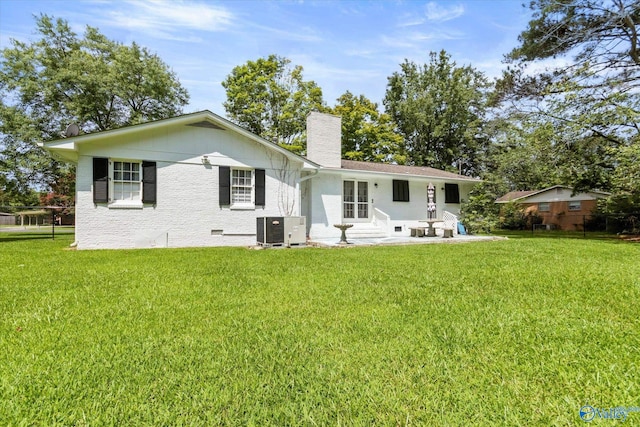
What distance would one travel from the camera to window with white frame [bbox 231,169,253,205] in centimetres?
1151

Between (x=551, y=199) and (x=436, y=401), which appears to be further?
(x=551, y=199)

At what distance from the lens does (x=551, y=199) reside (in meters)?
24.9

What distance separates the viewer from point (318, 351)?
7.97 ft

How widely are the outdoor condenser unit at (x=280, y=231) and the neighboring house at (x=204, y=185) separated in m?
1.46

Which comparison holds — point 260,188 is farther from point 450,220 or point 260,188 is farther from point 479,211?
point 479,211

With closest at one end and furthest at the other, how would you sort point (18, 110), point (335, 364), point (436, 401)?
1. point (436, 401)
2. point (335, 364)
3. point (18, 110)

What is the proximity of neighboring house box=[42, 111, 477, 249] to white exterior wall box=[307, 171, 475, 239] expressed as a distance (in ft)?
0.15

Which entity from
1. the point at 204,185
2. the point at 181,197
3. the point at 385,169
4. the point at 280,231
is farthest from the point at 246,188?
the point at 385,169

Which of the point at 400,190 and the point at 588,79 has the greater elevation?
the point at 588,79

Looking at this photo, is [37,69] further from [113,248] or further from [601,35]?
[601,35]

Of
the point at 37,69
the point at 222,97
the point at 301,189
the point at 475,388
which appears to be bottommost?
the point at 475,388

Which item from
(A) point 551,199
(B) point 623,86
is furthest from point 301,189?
(A) point 551,199

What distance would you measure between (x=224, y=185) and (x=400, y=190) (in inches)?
322

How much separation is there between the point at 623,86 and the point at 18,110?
104 ft
